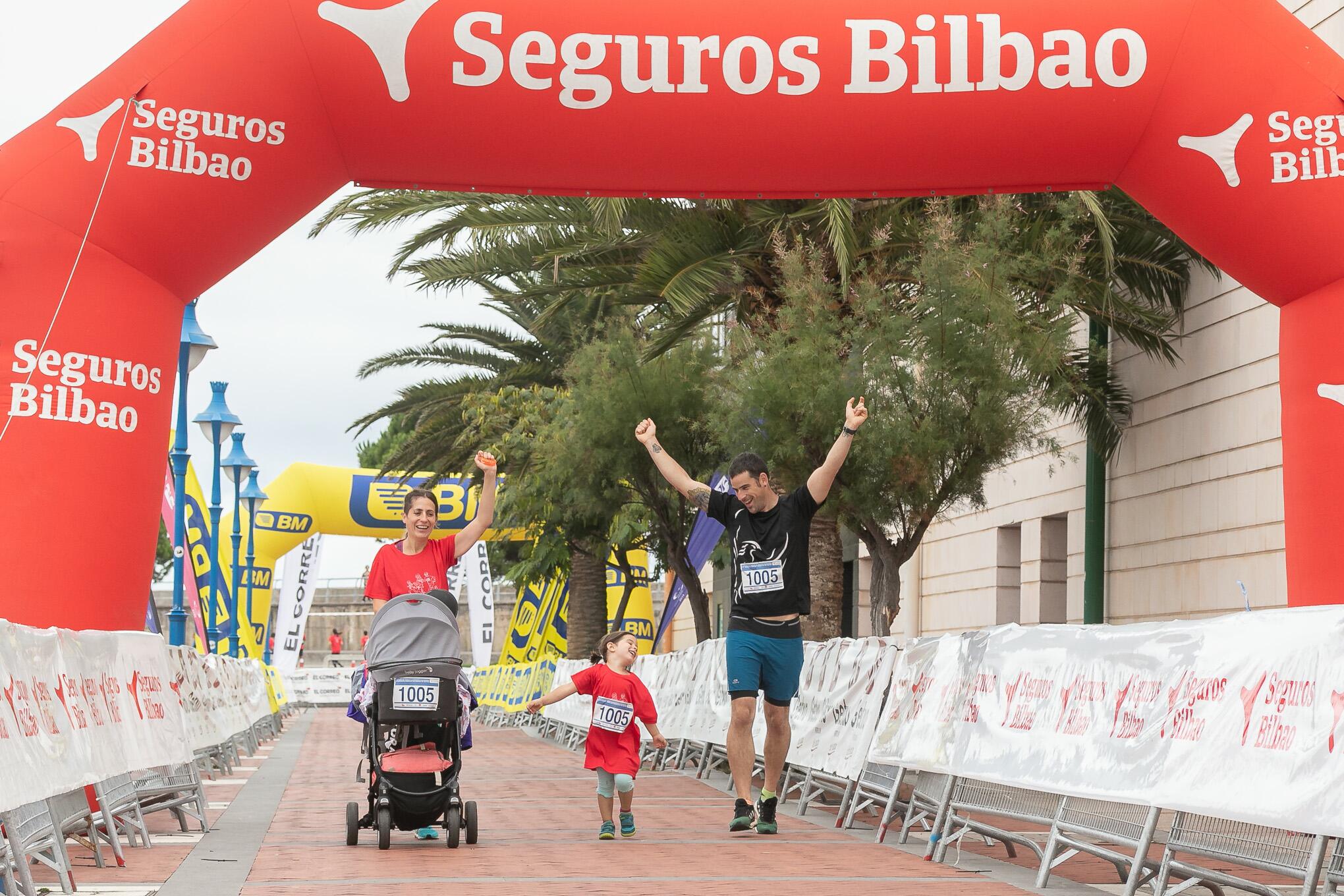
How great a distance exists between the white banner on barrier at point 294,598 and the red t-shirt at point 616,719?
107 ft

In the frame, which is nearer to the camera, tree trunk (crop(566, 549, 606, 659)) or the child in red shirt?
the child in red shirt

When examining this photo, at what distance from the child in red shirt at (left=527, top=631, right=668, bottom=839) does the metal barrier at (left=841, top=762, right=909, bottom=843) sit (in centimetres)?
124

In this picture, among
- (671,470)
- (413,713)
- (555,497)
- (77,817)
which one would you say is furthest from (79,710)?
(555,497)

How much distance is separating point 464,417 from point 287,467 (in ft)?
50.4

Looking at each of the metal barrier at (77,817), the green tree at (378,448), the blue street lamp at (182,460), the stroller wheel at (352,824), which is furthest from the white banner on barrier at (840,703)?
the green tree at (378,448)

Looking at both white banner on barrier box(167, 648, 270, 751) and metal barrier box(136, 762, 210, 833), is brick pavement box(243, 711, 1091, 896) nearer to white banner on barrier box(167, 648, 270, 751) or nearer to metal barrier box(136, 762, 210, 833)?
metal barrier box(136, 762, 210, 833)

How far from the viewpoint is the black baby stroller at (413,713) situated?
841 centimetres

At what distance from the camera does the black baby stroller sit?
27.6ft

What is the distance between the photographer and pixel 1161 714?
6746 millimetres

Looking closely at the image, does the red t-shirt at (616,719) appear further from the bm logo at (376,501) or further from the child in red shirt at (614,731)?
the bm logo at (376,501)

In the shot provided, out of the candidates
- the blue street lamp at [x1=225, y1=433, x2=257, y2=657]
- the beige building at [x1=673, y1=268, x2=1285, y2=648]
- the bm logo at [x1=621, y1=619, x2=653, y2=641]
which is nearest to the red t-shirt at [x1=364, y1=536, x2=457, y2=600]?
the beige building at [x1=673, y1=268, x2=1285, y2=648]

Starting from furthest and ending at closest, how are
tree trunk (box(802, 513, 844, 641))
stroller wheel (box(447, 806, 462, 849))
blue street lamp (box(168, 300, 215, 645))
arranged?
blue street lamp (box(168, 300, 215, 645)) < tree trunk (box(802, 513, 844, 641)) < stroller wheel (box(447, 806, 462, 849))

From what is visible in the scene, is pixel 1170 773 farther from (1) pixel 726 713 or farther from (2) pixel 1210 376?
(2) pixel 1210 376

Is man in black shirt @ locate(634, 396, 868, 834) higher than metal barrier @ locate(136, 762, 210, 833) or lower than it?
higher
